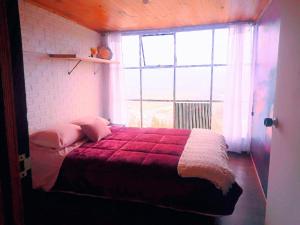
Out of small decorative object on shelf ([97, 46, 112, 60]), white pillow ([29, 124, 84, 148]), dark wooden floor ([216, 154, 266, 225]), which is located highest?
small decorative object on shelf ([97, 46, 112, 60])

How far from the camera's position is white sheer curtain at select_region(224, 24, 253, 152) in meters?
3.90

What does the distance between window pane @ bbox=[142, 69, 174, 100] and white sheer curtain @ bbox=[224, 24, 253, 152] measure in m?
1.16

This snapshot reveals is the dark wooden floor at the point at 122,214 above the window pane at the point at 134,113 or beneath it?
beneath

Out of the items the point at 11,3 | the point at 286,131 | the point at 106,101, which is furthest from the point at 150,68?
the point at 11,3

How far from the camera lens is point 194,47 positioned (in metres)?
4.40

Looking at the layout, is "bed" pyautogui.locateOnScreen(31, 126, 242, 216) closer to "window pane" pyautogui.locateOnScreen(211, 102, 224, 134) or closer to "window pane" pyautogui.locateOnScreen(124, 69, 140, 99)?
"window pane" pyautogui.locateOnScreen(211, 102, 224, 134)

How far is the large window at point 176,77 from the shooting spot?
4.33 metres

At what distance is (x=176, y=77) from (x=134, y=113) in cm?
120

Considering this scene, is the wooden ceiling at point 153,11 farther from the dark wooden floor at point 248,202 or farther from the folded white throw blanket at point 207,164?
the dark wooden floor at point 248,202

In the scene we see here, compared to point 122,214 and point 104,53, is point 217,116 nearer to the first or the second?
point 104,53

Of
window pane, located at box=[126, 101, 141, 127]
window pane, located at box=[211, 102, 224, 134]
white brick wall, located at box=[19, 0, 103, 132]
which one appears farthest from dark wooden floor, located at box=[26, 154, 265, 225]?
window pane, located at box=[126, 101, 141, 127]

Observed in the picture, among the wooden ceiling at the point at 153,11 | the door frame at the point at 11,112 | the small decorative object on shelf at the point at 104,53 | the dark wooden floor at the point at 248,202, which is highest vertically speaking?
the wooden ceiling at the point at 153,11

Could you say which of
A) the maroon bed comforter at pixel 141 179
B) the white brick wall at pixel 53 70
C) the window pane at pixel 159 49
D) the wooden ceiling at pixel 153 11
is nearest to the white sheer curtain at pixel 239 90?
the wooden ceiling at pixel 153 11

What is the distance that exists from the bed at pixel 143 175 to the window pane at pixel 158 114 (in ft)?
6.21
